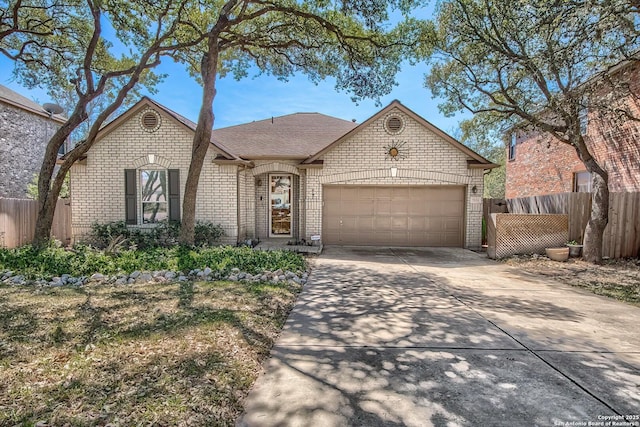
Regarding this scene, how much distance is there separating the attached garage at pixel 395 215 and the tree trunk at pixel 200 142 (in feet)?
16.2

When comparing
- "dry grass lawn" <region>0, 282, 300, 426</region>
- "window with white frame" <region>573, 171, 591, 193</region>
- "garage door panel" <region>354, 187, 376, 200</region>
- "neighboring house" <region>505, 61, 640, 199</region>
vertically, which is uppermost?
"neighboring house" <region>505, 61, 640, 199</region>

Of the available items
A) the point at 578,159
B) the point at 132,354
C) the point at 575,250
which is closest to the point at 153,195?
the point at 132,354

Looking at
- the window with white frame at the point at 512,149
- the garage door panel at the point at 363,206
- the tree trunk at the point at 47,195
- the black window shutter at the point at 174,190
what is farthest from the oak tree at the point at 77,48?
the window with white frame at the point at 512,149

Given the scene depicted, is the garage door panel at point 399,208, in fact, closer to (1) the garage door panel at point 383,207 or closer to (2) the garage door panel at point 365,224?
(1) the garage door panel at point 383,207

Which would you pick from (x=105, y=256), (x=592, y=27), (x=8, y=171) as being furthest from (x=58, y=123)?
(x=592, y=27)

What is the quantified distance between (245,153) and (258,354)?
32.8ft

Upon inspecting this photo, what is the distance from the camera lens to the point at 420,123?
12281 mm

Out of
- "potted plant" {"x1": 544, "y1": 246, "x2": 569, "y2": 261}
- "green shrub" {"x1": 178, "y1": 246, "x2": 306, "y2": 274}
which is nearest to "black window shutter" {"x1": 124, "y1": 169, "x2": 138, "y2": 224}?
"green shrub" {"x1": 178, "y1": 246, "x2": 306, "y2": 274}

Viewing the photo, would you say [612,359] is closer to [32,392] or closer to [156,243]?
[32,392]

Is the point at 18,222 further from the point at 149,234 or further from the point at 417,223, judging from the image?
the point at 417,223

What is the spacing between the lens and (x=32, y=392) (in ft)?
9.31

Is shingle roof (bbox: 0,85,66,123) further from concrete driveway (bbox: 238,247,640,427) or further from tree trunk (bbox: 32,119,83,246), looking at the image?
concrete driveway (bbox: 238,247,640,427)

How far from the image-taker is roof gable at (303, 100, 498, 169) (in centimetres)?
1209

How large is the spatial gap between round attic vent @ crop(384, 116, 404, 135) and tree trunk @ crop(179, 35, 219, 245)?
6099 mm
